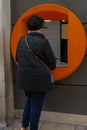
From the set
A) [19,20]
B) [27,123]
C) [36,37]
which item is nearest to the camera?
[36,37]

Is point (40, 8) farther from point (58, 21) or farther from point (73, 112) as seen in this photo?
point (73, 112)

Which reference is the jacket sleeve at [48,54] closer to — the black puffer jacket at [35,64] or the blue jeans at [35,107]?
the black puffer jacket at [35,64]

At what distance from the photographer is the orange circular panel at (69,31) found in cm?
411

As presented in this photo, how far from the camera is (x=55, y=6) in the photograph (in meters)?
4.16

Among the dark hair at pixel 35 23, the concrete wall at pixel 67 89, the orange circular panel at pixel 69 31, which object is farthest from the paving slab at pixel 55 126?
the dark hair at pixel 35 23

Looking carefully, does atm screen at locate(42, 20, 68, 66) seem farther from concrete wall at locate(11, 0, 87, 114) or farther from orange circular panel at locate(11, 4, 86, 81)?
concrete wall at locate(11, 0, 87, 114)

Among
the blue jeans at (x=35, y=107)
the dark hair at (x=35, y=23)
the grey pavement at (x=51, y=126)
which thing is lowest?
the grey pavement at (x=51, y=126)

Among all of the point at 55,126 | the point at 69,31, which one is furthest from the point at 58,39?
the point at 55,126

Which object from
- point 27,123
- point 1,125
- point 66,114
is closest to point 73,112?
point 66,114

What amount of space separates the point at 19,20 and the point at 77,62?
115 cm

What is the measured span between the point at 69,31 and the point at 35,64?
91 cm

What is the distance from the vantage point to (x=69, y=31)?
4.16 meters

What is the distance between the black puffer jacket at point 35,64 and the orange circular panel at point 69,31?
23.6 inches

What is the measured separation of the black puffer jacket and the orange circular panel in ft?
1.97
